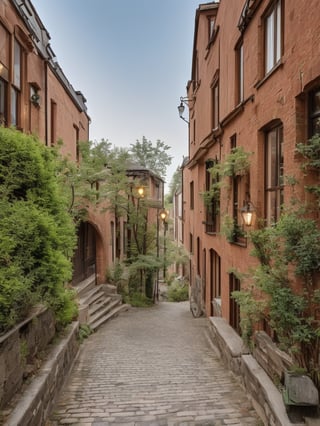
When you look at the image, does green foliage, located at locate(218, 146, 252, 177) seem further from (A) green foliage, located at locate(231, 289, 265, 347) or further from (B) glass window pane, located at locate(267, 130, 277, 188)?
(A) green foliage, located at locate(231, 289, 265, 347)

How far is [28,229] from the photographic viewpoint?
470cm

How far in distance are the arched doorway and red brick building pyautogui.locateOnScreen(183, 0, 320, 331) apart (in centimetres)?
568

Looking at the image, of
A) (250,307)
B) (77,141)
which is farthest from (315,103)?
(77,141)

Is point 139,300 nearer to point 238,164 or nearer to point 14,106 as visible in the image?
point 238,164

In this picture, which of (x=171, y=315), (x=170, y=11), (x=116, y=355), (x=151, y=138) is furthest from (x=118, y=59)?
(x=116, y=355)

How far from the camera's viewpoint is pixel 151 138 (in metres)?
43.2

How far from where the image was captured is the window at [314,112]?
4426 millimetres

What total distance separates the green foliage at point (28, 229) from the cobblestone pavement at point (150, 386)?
1.89m

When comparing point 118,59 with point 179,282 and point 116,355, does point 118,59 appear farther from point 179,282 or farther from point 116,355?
point 116,355

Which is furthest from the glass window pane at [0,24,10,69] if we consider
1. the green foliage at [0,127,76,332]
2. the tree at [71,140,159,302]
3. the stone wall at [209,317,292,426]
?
the stone wall at [209,317,292,426]

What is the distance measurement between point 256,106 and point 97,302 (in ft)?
34.0

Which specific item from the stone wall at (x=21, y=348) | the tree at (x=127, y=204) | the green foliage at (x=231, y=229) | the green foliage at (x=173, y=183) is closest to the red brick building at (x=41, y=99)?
the tree at (x=127, y=204)

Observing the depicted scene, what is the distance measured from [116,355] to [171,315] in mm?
6739

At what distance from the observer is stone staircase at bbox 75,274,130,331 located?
448 inches
